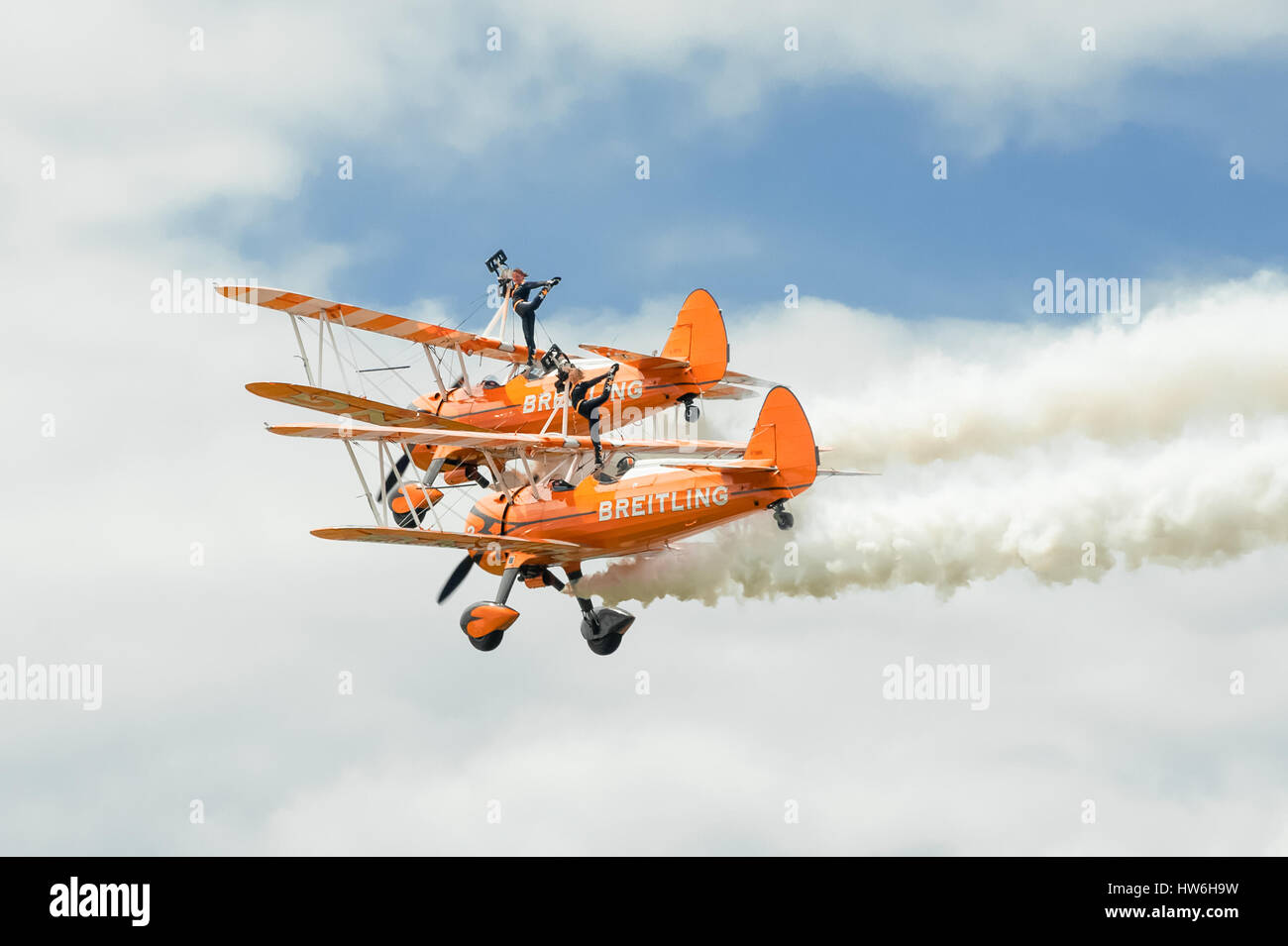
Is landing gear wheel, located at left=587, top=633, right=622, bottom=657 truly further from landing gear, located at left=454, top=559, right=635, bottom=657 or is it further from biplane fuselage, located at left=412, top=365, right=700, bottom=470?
biplane fuselage, located at left=412, top=365, right=700, bottom=470

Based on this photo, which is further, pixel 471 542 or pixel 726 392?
pixel 726 392

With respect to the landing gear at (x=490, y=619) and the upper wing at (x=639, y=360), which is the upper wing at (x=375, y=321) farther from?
the landing gear at (x=490, y=619)

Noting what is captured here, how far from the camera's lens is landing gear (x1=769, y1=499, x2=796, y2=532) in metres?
25.1

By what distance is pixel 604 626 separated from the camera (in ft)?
93.2

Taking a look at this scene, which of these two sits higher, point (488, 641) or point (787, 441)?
point (787, 441)

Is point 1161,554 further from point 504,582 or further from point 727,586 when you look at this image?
point 504,582

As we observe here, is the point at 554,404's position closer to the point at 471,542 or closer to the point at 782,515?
the point at 471,542

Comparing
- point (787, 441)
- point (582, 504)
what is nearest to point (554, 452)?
point (582, 504)

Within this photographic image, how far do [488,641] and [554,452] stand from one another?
124 inches

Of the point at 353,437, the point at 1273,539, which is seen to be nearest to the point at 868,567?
the point at 1273,539

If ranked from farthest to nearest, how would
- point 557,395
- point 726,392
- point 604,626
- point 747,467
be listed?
point 726,392
point 557,395
point 604,626
point 747,467

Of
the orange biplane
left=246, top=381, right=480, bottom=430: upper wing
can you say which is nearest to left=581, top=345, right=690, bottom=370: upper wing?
the orange biplane

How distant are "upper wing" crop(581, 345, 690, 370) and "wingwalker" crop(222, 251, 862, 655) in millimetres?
29

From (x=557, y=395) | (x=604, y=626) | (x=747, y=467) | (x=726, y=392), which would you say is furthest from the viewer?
(x=726, y=392)
